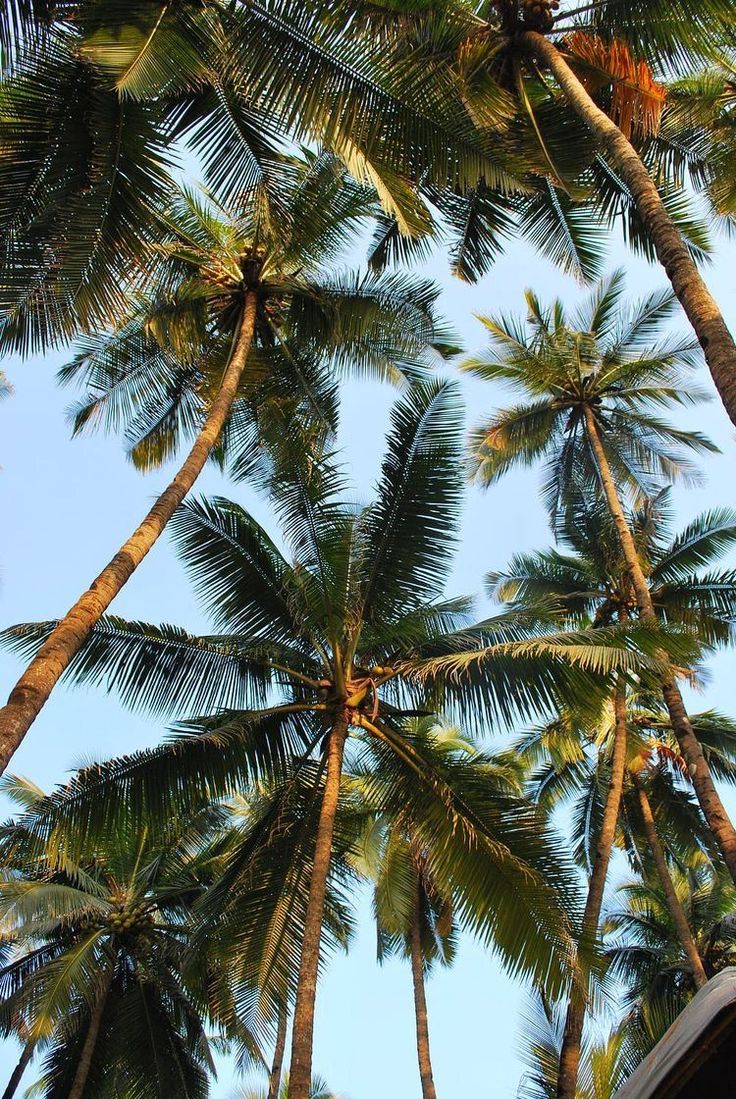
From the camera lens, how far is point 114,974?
56.9 feet

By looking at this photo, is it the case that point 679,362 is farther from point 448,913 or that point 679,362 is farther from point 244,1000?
point 244,1000

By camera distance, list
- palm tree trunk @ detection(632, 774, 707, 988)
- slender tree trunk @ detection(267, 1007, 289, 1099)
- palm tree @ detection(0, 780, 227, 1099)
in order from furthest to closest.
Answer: slender tree trunk @ detection(267, 1007, 289, 1099)
palm tree trunk @ detection(632, 774, 707, 988)
palm tree @ detection(0, 780, 227, 1099)

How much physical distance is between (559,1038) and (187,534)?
8847 mm

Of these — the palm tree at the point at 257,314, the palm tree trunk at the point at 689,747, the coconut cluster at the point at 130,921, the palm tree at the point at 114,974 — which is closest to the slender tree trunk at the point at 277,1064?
the palm tree at the point at 114,974

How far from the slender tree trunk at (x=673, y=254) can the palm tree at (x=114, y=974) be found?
11.1 meters

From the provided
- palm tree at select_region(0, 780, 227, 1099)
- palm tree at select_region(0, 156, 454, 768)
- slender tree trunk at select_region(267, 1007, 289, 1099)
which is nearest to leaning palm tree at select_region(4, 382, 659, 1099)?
palm tree at select_region(0, 156, 454, 768)

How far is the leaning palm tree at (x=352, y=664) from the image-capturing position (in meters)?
9.70

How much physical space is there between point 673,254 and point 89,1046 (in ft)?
50.6

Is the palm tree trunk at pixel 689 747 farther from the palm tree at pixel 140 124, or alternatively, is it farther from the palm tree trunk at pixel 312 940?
the palm tree at pixel 140 124

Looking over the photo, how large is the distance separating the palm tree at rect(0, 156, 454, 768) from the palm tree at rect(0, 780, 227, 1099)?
6981 mm

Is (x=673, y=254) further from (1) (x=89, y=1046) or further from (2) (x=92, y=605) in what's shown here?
(1) (x=89, y=1046)

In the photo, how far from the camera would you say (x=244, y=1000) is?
33.9ft

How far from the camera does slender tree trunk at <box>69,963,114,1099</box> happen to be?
51.0ft

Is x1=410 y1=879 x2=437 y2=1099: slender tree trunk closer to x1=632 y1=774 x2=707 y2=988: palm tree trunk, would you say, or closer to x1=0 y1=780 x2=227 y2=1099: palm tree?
x1=0 y1=780 x2=227 y2=1099: palm tree
